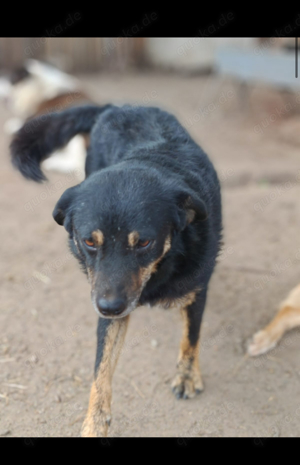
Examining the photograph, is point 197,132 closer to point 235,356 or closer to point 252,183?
point 252,183

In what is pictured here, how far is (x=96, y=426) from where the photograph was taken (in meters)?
2.58

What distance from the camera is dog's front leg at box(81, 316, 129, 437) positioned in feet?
8.51

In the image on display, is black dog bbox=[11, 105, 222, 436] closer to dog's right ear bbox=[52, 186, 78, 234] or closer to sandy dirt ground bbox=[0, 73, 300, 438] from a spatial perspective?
dog's right ear bbox=[52, 186, 78, 234]

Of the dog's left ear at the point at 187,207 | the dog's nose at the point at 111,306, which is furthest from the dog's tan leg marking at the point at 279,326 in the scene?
the dog's nose at the point at 111,306

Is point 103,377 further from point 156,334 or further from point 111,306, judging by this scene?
point 156,334

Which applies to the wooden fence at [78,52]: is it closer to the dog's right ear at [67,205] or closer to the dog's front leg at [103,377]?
the dog's right ear at [67,205]

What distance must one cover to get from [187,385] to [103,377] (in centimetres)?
72

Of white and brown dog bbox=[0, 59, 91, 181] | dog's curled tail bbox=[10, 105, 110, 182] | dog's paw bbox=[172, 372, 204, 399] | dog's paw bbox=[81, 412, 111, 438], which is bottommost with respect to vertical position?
white and brown dog bbox=[0, 59, 91, 181]

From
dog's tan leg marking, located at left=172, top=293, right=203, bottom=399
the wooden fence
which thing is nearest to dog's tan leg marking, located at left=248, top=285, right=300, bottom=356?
dog's tan leg marking, located at left=172, top=293, right=203, bottom=399

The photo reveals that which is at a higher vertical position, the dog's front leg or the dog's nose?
the dog's nose

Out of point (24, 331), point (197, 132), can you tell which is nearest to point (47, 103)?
point (197, 132)

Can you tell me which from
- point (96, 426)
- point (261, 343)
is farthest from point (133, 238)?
point (261, 343)

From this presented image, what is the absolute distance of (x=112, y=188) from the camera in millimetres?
2303

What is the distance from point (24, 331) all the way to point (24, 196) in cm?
250
